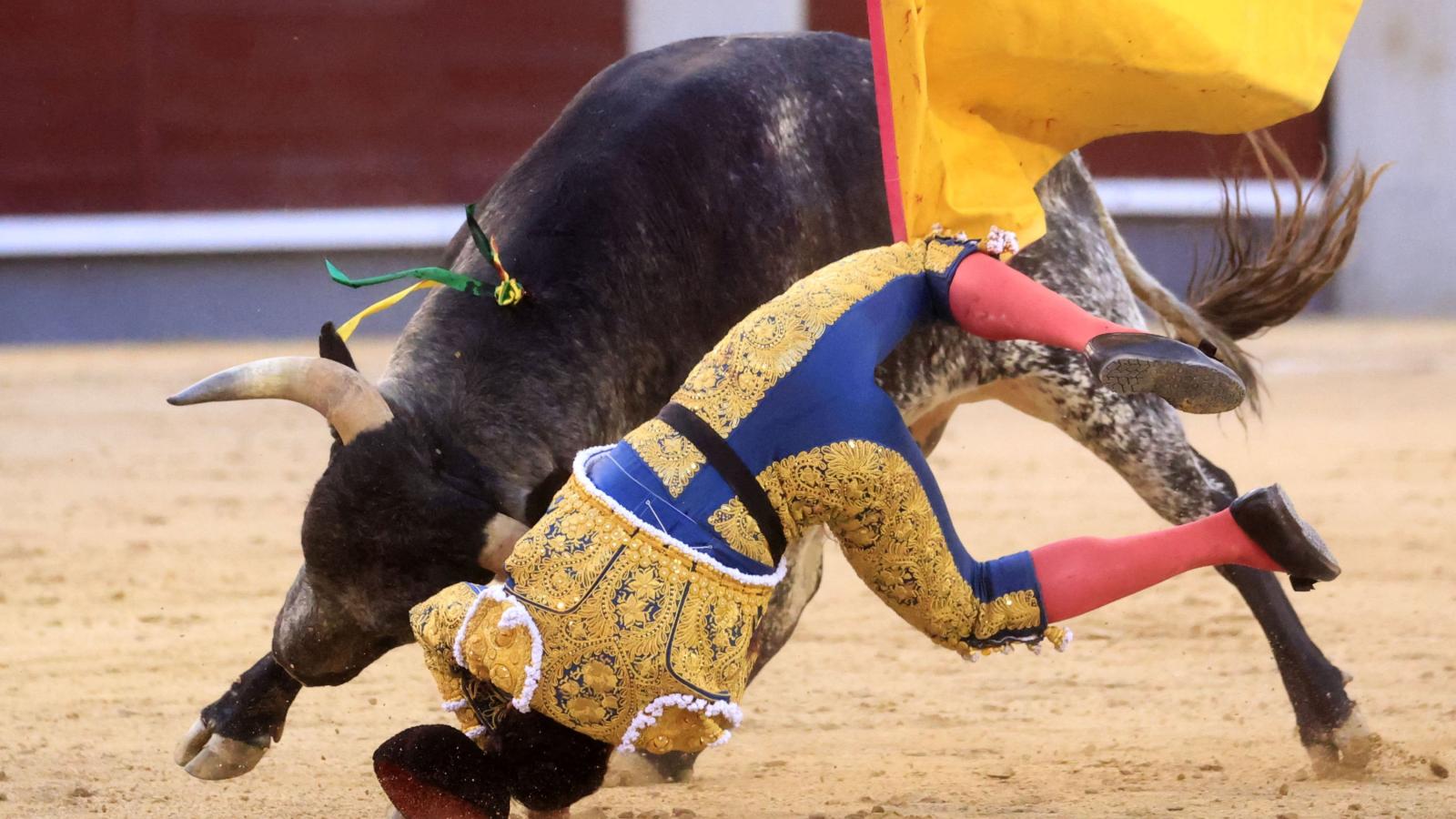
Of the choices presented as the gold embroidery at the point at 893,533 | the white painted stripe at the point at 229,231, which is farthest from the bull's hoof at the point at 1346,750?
the white painted stripe at the point at 229,231

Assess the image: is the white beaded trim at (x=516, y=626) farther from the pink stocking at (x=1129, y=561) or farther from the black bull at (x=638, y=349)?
the pink stocking at (x=1129, y=561)

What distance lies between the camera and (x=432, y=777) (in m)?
1.86

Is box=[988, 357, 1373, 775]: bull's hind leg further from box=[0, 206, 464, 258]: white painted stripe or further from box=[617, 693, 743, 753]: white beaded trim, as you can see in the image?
box=[0, 206, 464, 258]: white painted stripe

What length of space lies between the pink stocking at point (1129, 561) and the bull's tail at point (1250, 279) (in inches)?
43.9

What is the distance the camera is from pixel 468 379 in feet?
7.73

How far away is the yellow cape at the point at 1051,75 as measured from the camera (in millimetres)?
2178

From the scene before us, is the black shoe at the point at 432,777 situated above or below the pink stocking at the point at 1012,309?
below

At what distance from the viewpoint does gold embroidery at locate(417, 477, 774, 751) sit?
6.15 ft

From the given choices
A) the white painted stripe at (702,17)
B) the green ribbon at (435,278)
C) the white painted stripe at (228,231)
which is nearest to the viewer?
the green ribbon at (435,278)

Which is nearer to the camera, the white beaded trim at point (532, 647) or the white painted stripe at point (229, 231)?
the white beaded trim at point (532, 647)

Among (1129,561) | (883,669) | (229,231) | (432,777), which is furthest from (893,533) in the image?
(229,231)

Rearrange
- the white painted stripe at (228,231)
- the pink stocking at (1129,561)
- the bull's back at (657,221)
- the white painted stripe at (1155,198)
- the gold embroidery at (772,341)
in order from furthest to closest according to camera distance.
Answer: the white painted stripe at (1155,198) → the white painted stripe at (228,231) → the bull's back at (657,221) → the pink stocking at (1129,561) → the gold embroidery at (772,341)

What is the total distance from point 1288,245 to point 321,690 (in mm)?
1751

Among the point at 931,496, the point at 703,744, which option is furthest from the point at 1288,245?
the point at 703,744
